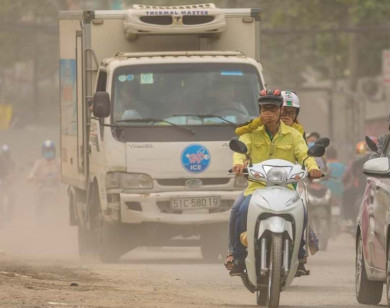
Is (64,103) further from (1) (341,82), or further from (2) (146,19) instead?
(1) (341,82)

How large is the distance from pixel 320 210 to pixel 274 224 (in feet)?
39.4

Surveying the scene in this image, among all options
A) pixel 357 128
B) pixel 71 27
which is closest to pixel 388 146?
pixel 71 27

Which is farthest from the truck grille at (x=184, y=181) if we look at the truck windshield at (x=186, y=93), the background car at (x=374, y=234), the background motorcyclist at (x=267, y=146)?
the background motorcyclist at (x=267, y=146)

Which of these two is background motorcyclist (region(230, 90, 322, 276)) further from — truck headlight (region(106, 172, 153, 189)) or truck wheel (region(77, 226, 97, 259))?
truck wheel (region(77, 226, 97, 259))

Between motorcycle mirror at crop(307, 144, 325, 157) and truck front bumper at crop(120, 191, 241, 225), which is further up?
motorcycle mirror at crop(307, 144, 325, 157)

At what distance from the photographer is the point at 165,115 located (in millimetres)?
18062

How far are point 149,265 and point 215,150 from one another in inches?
58.1

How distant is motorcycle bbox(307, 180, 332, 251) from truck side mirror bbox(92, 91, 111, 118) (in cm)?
573

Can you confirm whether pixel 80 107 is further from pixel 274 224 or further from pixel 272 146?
pixel 274 224

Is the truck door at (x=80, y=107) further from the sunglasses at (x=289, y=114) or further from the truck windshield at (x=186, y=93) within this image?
the sunglasses at (x=289, y=114)

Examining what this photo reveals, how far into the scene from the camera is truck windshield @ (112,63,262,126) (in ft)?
59.2

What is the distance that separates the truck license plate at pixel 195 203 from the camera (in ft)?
59.4

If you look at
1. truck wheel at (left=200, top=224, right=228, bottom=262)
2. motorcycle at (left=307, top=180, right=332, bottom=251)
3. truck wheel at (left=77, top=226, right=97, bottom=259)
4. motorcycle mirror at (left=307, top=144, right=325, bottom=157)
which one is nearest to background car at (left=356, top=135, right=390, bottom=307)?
motorcycle mirror at (left=307, top=144, right=325, bottom=157)

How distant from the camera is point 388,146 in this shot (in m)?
11.9
